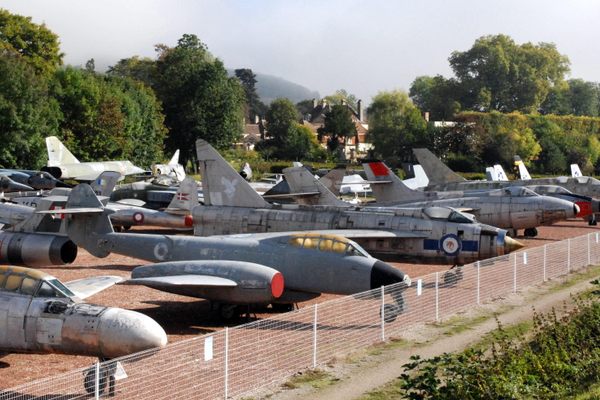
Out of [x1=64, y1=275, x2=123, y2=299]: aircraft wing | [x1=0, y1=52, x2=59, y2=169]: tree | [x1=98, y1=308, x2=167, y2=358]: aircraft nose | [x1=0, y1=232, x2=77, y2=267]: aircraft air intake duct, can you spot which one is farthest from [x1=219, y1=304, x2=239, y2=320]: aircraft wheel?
[x1=0, y1=52, x2=59, y2=169]: tree

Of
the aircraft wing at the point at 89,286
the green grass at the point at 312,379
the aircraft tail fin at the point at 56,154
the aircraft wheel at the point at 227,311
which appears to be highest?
the aircraft tail fin at the point at 56,154

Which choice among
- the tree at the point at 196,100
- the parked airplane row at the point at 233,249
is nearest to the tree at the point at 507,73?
the tree at the point at 196,100

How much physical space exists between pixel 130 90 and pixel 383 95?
132ft

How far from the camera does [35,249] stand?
2044 cm

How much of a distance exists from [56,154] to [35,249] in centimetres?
4335

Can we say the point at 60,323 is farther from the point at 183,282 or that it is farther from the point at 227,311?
Result: the point at 227,311

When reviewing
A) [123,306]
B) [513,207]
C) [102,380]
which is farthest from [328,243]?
[513,207]

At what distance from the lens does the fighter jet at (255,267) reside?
58.8ft

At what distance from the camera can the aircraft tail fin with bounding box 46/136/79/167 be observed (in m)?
61.1

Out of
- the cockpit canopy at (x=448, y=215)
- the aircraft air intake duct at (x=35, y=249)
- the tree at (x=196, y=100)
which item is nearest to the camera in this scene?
the aircraft air intake duct at (x=35, y=249)

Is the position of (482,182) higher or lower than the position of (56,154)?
lower

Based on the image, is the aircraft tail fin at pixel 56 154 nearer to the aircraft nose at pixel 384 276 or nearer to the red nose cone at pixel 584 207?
the red nose cone at pixel 584 207

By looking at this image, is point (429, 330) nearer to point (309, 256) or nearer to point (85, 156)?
point (309, 256)

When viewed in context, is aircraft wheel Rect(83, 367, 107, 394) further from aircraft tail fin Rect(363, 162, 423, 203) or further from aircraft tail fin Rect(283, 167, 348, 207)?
aircraft tail fin Rect(363, 162, 423, 203)
